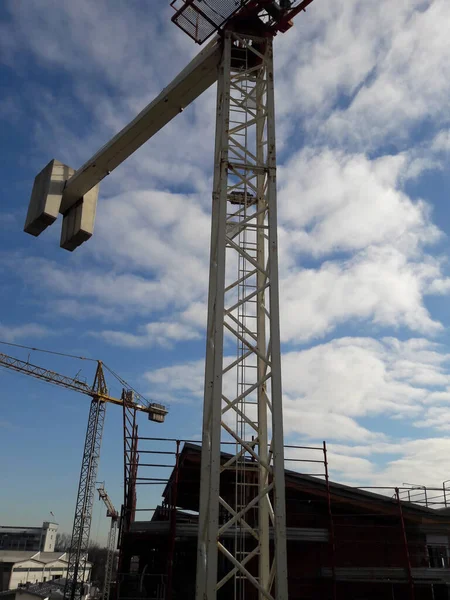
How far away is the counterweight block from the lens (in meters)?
15.2

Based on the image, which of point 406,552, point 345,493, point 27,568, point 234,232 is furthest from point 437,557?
point 27,568

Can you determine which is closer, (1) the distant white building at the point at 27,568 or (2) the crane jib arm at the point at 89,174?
(2) the crane jib arm at the point at 89,174

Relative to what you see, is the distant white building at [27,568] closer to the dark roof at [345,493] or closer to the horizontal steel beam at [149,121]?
the dark roof at [345,493]

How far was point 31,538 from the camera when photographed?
10556 centimetres

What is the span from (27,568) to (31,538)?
48684 mm

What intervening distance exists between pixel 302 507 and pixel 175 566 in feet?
17.1

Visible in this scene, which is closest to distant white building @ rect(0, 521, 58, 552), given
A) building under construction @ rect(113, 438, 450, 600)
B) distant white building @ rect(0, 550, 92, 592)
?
distant white building @ rect(0, 550, 92, 592)

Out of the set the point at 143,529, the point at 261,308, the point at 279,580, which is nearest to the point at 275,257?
the point at 261,308

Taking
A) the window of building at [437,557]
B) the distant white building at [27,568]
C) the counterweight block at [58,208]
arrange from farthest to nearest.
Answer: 1. the distant white building at [27,568]
2. the window of building at [437,557]
3. the counterweight block at [58,208]

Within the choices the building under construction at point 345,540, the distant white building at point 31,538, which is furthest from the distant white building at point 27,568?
the building under construction at point 345,540

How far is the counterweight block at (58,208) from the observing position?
1516cm

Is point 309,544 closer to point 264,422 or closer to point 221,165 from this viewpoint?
point 264,422

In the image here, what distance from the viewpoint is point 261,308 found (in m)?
10.9

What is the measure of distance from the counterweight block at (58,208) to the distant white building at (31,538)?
104323 millimetres
